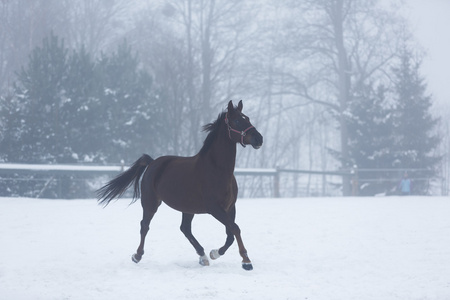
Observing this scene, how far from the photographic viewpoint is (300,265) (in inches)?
355

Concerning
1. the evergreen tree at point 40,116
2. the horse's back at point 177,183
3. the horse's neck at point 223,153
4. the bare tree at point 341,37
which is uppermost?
the bare tree at point 341,37

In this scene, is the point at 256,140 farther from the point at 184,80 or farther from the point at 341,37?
the point at 341,37

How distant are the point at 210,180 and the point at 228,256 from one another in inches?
85.8

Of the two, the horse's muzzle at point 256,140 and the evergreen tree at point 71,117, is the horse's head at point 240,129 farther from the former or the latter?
the evergreen tree at point 71,117

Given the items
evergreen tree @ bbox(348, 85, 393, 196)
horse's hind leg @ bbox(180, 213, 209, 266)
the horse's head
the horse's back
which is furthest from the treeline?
the horse's head

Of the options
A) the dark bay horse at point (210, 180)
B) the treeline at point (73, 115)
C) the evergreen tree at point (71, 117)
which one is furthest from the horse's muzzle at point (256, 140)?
the treeline at point (73, 115)

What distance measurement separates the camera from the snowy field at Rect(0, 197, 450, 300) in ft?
24.7

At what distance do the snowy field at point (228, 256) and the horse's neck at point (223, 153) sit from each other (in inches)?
59.2

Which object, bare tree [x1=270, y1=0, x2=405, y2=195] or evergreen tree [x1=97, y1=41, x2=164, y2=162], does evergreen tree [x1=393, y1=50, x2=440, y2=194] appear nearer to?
bare tree [x1=270, y1=0, x2=405, y2=195]

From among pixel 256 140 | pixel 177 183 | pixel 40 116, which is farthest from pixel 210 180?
pixel 40 116

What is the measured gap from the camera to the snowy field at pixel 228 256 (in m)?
7.52

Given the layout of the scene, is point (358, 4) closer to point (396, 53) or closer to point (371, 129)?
point (396, 53)

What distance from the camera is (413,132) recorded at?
3109 centimetres

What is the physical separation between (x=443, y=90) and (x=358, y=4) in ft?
194
